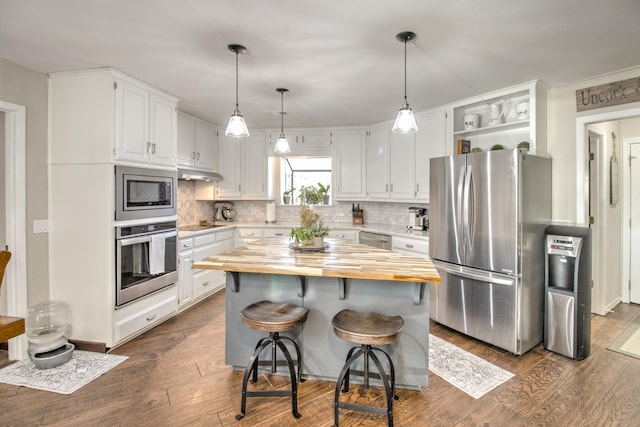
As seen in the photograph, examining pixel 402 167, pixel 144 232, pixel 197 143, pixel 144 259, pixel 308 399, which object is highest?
pixel 197 143

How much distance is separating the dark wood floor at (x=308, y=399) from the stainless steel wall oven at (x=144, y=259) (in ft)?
1.83

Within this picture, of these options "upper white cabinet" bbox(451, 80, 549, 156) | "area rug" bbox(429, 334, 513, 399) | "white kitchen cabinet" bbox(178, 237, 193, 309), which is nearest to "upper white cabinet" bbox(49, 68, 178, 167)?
"white kitchen cabinet" bbox(178, 237, 193, 309)

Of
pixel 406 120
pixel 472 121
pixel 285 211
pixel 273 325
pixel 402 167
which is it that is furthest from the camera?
pixel 285 211

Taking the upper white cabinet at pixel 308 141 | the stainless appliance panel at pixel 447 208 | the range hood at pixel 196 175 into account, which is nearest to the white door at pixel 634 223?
the stainless appliance panel at pixel 447 208

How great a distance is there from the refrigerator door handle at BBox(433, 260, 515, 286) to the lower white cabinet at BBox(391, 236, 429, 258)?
312 millimetres

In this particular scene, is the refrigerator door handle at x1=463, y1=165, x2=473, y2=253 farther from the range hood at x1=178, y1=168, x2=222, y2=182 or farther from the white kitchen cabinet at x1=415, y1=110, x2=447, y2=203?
the range hood at x1=178, y1=168, x2=222, y2=182

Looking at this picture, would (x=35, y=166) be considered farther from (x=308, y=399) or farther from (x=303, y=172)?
(x=303, y=172)

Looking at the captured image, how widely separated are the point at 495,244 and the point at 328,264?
5.47ft

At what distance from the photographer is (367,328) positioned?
191 cm

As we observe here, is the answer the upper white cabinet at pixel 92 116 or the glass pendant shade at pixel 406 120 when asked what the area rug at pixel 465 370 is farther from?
the upper white cabinet at pixel 92 116

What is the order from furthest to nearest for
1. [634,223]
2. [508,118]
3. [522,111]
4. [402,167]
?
[402,167] → [634,223] → [508,118] → [522,111]

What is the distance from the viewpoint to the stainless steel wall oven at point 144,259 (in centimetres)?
295

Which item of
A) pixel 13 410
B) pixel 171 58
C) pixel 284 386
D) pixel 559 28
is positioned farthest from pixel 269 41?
pixel 13 410

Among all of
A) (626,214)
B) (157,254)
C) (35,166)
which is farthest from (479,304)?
(35,166)
